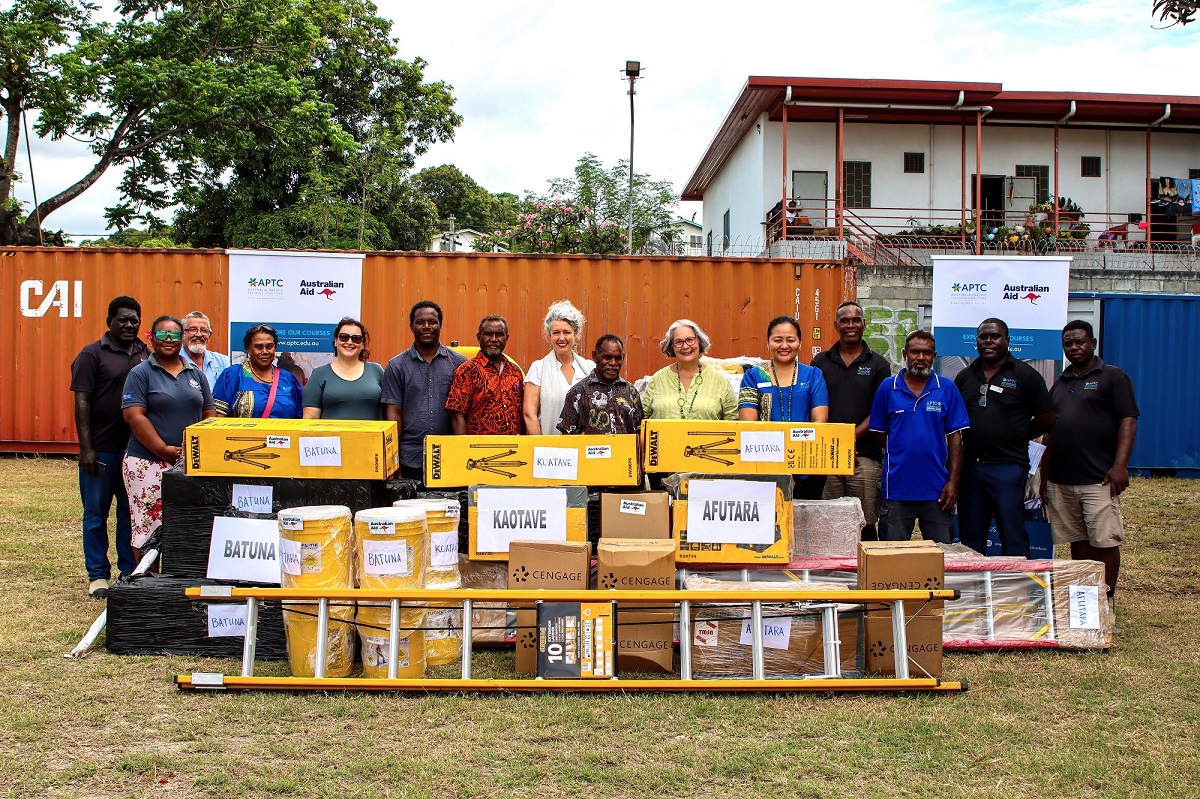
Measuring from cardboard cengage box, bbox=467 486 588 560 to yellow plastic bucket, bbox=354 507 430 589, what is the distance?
40 cm

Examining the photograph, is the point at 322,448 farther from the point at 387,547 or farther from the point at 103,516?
the point at 103,516

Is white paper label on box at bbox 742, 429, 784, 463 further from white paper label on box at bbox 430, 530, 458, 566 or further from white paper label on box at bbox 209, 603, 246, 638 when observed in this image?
white paper label on box at bbox 209, 603, 246, 638

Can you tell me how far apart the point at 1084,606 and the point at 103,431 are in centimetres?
557

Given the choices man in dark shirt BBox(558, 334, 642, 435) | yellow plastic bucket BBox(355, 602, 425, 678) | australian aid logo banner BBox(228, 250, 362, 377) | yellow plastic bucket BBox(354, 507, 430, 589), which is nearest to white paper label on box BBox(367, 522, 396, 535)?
yellow plastic bucket BBox(354, 507, 430, 589)

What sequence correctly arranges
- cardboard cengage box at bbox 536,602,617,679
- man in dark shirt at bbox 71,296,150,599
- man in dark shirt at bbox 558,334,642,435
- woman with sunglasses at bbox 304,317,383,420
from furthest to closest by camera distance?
1. man in dark shirt at bbox 71,296,150,599
2. woman with sunglasses at bbox 304,317,383,420
3. man in dark shirt at bbox 558,334,642,435
4. cardboard cengage box at bbox 536,602,617,679

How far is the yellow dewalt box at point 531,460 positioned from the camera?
4.50 m

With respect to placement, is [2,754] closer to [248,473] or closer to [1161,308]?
→ [248,473]

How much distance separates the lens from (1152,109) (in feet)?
65.1

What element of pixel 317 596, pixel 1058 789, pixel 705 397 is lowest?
pixel 1058 789

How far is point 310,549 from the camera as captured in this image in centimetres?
409

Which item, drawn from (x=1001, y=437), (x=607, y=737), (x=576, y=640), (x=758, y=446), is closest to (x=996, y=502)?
(x=1001, y=437)

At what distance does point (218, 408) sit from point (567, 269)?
5.92 m

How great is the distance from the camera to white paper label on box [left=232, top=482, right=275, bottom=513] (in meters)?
4.47

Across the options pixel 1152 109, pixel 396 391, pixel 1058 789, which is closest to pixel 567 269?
pixel 396 391
